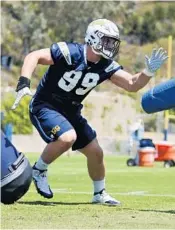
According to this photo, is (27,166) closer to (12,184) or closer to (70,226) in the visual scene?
(12,184)

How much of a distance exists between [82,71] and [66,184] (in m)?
3.84

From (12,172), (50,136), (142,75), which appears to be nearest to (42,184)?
(50,136)

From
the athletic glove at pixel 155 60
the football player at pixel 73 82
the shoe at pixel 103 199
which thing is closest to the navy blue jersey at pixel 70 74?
the football player at pixel 73 82

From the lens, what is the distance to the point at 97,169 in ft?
26.2

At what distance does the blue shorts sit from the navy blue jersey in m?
0.12

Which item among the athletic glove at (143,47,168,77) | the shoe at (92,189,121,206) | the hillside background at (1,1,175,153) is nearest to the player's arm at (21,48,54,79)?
the athletic glove at (143,47,168,77)

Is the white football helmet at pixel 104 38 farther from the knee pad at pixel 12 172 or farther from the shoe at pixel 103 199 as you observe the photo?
the knee pad at pixel 12 172

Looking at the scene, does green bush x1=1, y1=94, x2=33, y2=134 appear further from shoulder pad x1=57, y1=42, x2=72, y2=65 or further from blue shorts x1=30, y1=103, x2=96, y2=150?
shoulder pad x1=57, y1=42, x2=72, y2=65

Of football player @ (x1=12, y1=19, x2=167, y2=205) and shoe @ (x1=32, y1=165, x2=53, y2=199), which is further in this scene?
shoe @ (x1=32, y1=165, x2=53, y2=199)

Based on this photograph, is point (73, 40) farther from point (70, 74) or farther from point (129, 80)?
point (70, 74)

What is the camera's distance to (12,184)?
15.1 feet

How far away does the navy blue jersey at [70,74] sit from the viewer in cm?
746

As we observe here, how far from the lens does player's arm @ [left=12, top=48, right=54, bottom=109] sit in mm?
6757

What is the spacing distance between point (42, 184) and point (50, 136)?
0.49 metres
